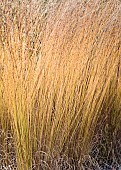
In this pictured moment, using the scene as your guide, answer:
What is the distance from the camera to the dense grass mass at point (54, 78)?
2.51 m

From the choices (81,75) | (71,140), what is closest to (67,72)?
(81,75)

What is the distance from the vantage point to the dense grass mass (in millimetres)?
2508

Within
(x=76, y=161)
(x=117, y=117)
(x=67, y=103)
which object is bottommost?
(x=76, y=161)

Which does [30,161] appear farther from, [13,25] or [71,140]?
[13,25]

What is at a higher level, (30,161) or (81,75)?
(81,75)

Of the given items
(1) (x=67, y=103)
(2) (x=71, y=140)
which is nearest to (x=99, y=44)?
(1) (x=67, y=103)

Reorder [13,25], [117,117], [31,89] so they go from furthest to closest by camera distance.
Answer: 1. [117,117]
2. [13,25]
3. [31,89]

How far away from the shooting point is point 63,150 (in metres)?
2.72

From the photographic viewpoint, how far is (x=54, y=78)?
8.39ft

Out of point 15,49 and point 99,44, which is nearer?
point 15,49

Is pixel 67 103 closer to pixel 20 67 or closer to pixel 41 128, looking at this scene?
pixel 41 128

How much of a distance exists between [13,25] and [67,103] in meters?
0.62

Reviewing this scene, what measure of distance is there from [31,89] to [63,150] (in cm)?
53

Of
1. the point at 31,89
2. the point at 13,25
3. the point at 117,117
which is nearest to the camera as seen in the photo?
the point at 31,89
